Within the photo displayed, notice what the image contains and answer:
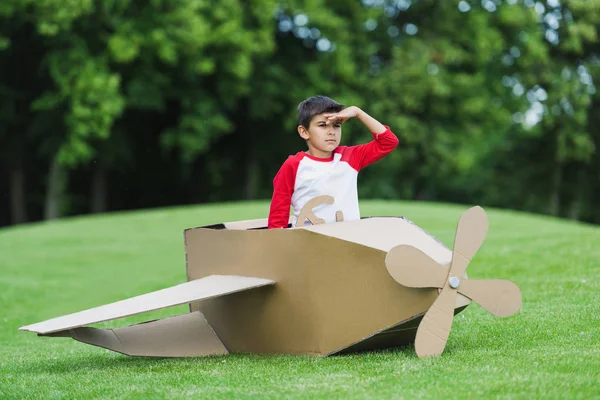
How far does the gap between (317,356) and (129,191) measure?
2998cm

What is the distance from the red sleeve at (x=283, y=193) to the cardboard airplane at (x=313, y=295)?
165 mm

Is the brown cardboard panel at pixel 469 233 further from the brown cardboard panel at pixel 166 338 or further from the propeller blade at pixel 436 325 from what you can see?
the brown cardboard panel at pixel 166 338

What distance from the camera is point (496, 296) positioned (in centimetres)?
553

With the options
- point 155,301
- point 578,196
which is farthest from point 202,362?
point 578,196

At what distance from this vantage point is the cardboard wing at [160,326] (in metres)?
5.61

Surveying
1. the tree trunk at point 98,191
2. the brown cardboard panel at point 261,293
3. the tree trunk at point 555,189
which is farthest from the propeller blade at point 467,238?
the tree trunk at point 555,189

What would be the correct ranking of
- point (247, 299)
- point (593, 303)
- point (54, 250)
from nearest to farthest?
point (247, 299), point (593, 303), point (54, 250)

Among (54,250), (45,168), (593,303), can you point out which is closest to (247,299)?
A: (593,303)

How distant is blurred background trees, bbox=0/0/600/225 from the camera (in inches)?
1018

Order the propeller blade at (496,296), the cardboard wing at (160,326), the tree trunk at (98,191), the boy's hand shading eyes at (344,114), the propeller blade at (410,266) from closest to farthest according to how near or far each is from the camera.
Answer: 1. the propeller blade at (410,266)
2. the propeller blade at (496,296)
3. the cardboard wing at (160,326)
4. the boy's hand shading eyes at (344,114)
5. the tree trunk at (98,191)

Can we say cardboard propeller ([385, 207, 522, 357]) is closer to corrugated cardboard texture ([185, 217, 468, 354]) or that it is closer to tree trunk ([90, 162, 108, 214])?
corrugated cardboard texture ([185, 217, 468, 354])

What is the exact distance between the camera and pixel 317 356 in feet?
19.0

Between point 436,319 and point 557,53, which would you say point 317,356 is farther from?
point 557,53

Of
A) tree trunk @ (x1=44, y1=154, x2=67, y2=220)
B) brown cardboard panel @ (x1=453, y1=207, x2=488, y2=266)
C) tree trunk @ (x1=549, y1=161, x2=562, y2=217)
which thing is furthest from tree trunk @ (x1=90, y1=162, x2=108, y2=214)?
brown cardboard panel @ (x1=453, y1=207, x2=488, y2=266)
